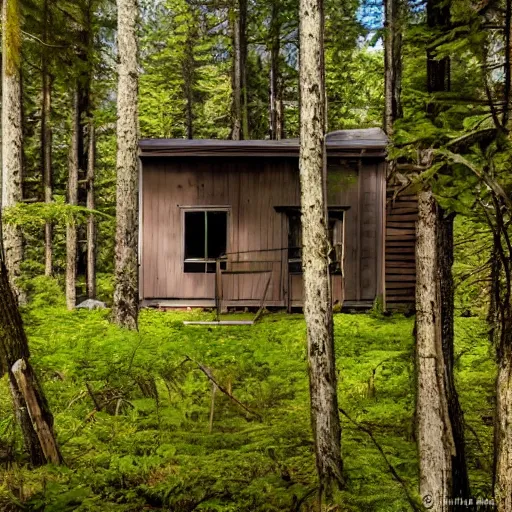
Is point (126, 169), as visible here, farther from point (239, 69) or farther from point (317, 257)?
point (239, 69)

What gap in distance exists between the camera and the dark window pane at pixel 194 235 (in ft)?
51.1

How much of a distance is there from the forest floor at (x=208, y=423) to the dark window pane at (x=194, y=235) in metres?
4.53

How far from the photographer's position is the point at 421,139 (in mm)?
4242

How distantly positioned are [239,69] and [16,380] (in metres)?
20.9

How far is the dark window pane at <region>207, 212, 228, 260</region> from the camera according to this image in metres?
15.6

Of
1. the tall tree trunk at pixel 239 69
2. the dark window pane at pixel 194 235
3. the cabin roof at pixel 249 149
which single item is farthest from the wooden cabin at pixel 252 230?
the tall tree trunk at pixel 239 69

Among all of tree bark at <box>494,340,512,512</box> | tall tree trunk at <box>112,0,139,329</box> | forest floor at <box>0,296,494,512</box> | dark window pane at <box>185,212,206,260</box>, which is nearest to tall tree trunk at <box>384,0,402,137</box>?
dark window pane at <box>185,212,206,260</box>

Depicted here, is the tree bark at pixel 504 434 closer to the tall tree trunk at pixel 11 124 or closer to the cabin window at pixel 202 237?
the tall tree trunk at pixel 11 124

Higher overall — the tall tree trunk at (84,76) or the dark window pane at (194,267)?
the tall tree trunk at (84,76)

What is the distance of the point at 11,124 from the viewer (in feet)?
37.2

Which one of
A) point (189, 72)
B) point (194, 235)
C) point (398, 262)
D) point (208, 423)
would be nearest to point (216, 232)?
point (194, 235)

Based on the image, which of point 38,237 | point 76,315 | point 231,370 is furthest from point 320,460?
point 38,237

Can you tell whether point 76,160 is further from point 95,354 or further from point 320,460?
point 320,460

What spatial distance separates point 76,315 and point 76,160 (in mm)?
6501
